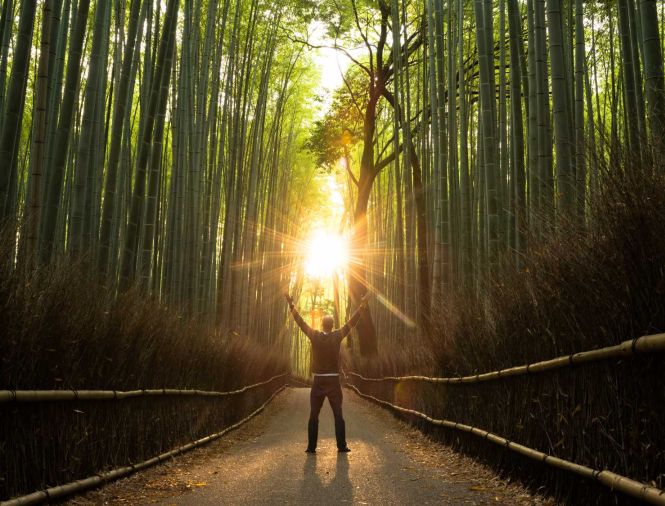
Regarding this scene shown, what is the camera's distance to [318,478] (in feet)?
15.2

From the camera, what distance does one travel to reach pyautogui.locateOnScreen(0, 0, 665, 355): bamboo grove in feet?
14.7

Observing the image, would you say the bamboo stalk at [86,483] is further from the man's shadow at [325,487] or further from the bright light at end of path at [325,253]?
the bright light at end of path at [325,253]

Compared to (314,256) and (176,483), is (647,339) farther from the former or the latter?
(314,256)

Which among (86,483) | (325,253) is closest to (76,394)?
(86,483)

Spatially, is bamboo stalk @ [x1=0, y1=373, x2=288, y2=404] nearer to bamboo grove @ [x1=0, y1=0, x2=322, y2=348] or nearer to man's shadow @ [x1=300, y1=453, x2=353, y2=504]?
bamboo grove @ [x1=0, y1=0, x2=322, y2=348]

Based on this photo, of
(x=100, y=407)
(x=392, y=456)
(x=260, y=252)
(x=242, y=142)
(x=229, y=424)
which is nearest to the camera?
(x=100, y=407)

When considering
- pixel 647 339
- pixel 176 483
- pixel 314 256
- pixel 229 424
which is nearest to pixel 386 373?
pixel 229 424

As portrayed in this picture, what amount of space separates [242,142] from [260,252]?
547 centimetres

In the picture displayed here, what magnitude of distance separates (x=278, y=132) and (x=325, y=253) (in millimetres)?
8271

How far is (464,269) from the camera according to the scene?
25.3ft

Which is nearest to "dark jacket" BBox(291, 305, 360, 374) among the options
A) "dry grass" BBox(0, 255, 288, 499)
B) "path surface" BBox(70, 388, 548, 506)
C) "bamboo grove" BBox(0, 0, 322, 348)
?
"path surface" BBox(70, 388, 548, 506)

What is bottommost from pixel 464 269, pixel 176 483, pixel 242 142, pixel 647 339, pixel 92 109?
pixel 176 483

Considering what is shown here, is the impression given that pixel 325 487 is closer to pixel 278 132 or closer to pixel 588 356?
pixel 588 356

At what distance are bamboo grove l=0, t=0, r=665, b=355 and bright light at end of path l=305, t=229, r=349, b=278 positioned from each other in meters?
1.63
